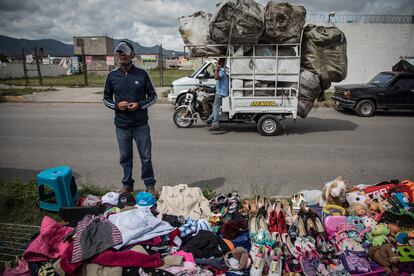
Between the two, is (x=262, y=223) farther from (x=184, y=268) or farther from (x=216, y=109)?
(x=216, y=109)

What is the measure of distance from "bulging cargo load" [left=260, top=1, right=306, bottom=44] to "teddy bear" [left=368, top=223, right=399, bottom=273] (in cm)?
529

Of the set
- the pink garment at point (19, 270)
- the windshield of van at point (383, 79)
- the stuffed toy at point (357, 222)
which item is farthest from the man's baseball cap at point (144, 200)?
the windshield of van at point (383, 79)

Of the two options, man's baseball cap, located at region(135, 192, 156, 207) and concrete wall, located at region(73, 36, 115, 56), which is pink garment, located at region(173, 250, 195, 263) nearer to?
man's baseball cap, located at region(135, 192, 156, 207)

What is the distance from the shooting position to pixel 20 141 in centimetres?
837

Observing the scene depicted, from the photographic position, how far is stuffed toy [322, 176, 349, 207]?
4.00 metres

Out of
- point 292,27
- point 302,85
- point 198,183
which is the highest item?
point 292,27

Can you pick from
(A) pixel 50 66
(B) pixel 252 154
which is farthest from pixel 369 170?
(A) pixel 50 66

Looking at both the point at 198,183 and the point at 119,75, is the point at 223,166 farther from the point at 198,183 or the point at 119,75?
the point at 119,75

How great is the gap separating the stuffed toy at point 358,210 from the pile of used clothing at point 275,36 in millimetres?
4673

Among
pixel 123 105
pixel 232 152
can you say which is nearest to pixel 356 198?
pixel 123 105

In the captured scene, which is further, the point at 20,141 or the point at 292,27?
the point at 20,141

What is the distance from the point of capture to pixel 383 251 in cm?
309

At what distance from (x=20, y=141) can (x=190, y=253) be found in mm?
7143

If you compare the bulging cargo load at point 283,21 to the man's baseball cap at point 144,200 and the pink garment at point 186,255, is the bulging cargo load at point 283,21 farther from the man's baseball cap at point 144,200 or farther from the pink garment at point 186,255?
the pink garment at point 186,255
